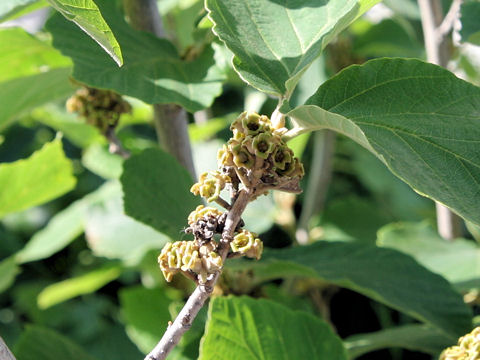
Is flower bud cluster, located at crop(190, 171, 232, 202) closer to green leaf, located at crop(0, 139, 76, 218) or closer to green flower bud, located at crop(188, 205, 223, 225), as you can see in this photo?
green flower bud, located at crop(188, 205, 223, 225)

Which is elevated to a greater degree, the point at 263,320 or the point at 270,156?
the point at 270,156

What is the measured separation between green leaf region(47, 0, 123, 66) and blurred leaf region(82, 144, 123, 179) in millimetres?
821

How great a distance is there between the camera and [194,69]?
0.94 m

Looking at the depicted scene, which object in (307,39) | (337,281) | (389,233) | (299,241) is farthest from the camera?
(299,241)

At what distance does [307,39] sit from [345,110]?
101 millimetres

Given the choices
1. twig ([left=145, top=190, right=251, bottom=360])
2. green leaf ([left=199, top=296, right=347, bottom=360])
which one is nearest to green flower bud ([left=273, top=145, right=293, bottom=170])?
twig ([left=145, top=190, right=251, bottom=360])

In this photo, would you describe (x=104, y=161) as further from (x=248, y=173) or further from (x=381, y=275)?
(x=248, y=173)

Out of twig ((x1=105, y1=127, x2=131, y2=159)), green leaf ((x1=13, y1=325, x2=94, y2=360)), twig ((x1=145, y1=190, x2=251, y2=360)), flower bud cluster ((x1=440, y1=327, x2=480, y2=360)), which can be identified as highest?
twig ((x1=145, y1=190, x2=251, y2=360))

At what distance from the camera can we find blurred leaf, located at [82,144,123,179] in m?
1.38

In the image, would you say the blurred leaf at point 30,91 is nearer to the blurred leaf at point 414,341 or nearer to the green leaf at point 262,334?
the green leaf at point 262,334

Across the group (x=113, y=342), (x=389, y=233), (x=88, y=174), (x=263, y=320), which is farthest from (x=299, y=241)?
(x=263, y=320)

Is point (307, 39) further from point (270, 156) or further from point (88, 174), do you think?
point (88, 174)

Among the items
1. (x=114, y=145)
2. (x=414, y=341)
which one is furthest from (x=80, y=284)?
(x=414, y=341)

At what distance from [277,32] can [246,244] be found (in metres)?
0.24
